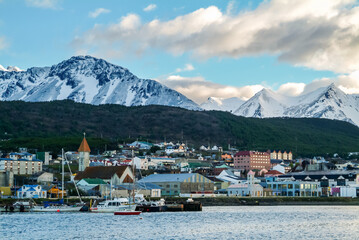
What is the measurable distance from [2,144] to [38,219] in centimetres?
11157

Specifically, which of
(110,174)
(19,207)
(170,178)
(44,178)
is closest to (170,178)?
(170,178)

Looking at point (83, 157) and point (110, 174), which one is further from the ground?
point (83, 157)

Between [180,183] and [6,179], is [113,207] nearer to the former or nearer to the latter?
[180,183]

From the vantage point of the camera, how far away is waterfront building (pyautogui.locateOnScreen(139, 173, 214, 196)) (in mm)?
112250

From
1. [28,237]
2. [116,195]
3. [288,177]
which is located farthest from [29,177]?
[28,237]

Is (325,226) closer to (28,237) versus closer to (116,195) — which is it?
(28,237)

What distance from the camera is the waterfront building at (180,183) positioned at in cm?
11225

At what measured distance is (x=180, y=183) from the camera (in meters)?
112

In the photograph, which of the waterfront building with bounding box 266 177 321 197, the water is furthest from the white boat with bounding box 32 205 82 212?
the waterfront building with bounding box 266 177 321 197

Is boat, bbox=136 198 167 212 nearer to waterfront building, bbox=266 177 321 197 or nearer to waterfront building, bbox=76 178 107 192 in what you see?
waterfront building, bbox=76 178 107 192

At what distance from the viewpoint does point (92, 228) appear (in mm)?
56531

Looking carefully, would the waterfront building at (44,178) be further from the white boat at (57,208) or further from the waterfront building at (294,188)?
the waterfront building at (294,188)

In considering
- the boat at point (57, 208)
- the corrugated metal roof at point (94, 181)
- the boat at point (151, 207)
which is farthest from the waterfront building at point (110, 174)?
the boat at point (151, 207)

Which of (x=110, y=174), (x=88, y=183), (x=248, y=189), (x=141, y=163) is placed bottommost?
(x=248, y=189)
